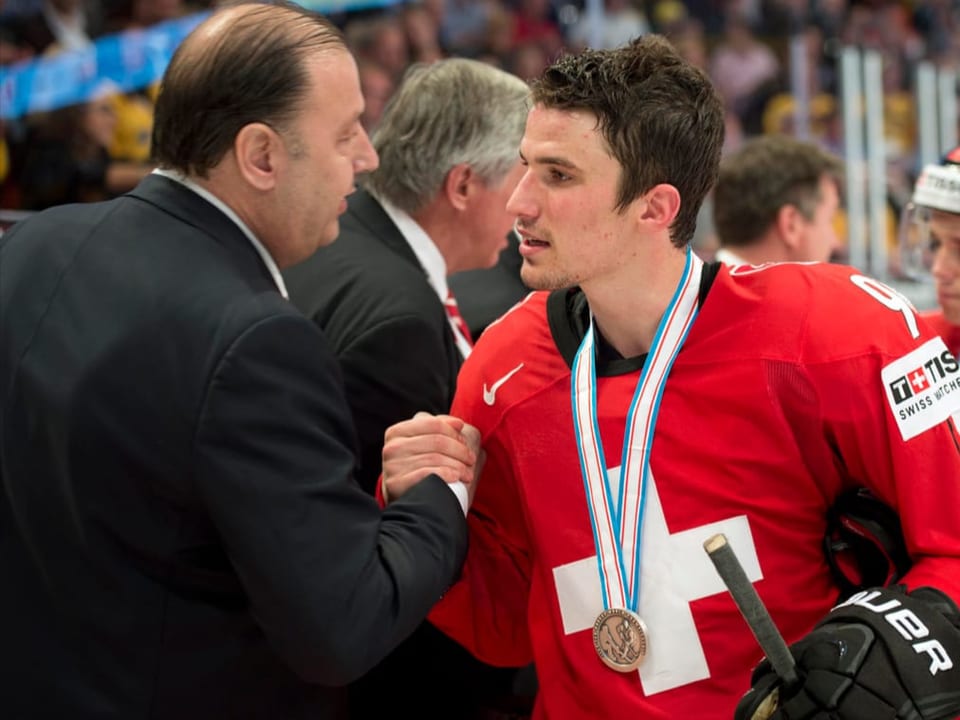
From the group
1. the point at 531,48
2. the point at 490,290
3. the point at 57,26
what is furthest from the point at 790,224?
the point at 531,48

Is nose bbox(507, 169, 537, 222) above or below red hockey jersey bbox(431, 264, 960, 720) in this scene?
above

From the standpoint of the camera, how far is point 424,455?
2062 millimetres

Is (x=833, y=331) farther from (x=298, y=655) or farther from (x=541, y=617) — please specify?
(x=298, y=655)

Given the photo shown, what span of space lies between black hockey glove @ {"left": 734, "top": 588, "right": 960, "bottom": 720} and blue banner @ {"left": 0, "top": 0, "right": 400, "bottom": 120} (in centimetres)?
480

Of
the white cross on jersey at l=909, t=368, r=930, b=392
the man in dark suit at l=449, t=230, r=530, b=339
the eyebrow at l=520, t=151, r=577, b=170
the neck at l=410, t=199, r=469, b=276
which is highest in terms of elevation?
the eyebrow at l=520, t=151, r=577, b=170

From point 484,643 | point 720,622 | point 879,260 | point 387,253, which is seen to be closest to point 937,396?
point 720,622

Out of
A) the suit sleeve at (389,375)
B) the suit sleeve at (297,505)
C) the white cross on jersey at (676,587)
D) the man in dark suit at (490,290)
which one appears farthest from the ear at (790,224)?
the suit sleeve at (297,505)

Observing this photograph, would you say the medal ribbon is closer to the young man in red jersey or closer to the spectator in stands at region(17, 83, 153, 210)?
the young man in red jersey

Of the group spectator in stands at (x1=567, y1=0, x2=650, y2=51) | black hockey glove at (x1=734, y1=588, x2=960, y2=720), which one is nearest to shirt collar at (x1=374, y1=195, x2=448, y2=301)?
black hockey glove at (x1=734, y1=588, x2=960, y2=720)

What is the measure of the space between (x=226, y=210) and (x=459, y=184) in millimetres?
1154

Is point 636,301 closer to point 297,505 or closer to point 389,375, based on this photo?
point 389,375

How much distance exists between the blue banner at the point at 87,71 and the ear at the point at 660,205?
13.7ft

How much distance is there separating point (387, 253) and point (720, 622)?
1138 millimetres

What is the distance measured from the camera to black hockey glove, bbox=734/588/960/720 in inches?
70.1
